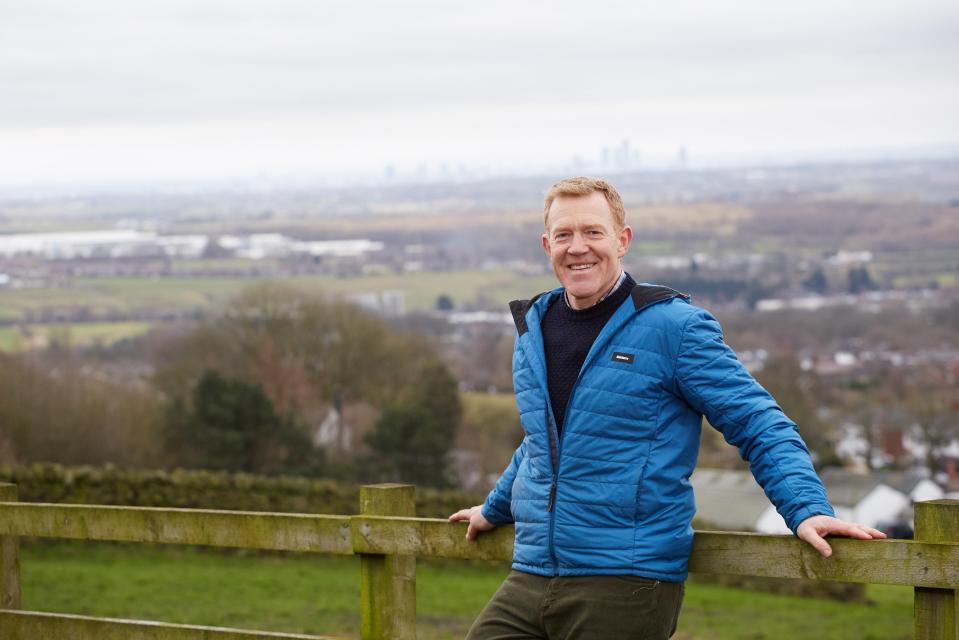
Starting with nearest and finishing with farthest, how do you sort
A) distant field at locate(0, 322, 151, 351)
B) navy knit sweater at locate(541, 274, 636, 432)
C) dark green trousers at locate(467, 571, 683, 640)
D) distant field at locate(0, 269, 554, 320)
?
1. dark green trousers at locate(467, 571, 683, 640)
2. navy knit sweater at locate(541, 274, 636, 432)
3. distant field at locate(0, 322, 151, 351)
4. distant field at locate(0, 269, 554, 320)

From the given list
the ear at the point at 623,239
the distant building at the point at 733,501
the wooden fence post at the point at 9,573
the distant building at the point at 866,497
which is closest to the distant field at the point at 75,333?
the distant building at the point at 733,501

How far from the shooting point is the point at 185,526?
479 centimetres

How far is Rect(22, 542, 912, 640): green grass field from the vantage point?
15734 mm

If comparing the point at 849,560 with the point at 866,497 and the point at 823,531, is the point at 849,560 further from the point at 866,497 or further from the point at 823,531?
the point at 866,497

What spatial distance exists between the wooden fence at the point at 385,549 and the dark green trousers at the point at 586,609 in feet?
0.84

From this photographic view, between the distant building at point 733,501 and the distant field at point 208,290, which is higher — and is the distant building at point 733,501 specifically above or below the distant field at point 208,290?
below

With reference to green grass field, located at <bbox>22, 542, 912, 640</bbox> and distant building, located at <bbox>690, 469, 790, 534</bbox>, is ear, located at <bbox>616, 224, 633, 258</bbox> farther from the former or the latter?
distant building, located at <bbox>690, 469, 790, 534</bbox>

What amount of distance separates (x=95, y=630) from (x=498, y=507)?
1878 millimetres

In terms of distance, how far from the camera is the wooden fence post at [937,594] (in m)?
3.61

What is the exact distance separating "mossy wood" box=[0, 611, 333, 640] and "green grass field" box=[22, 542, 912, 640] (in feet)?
31.2

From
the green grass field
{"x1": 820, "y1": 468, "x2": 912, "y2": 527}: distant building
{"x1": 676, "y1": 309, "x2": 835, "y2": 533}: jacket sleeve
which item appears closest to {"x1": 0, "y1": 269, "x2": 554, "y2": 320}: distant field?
{"x1": 820, "y1": 468, "x2": 912, "y2": 527}: distant building

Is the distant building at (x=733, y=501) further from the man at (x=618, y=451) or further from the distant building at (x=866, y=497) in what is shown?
the man at (x=618, y=451)

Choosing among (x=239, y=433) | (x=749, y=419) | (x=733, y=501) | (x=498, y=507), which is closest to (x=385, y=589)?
(x=498, y=507)

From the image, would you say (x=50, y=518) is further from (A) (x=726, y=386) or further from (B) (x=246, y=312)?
(B) (x=246, y=312)
